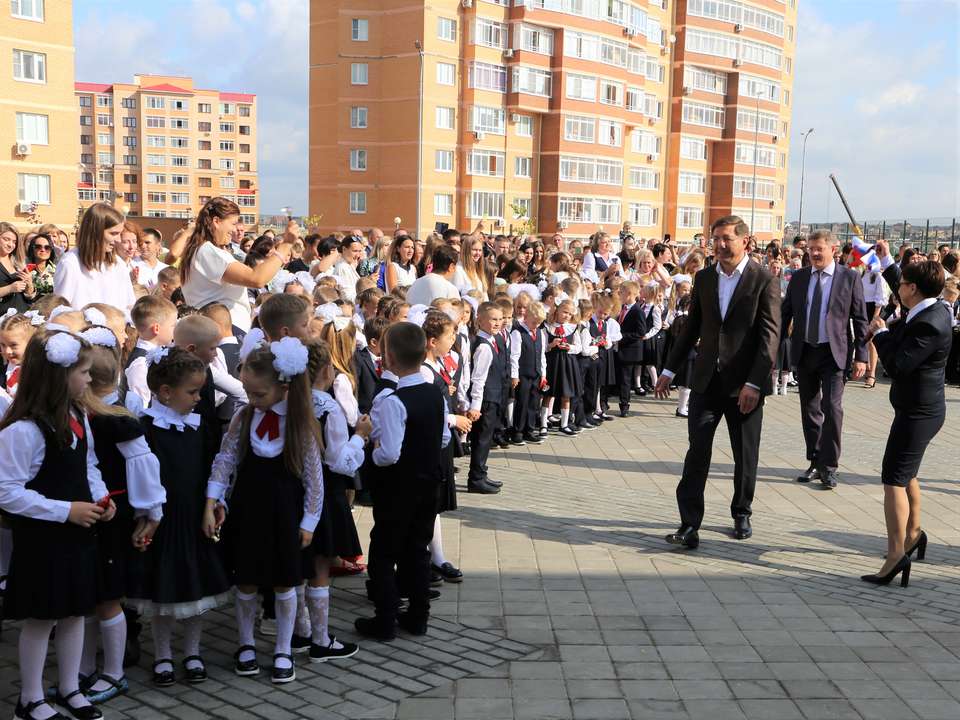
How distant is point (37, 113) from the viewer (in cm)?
4125

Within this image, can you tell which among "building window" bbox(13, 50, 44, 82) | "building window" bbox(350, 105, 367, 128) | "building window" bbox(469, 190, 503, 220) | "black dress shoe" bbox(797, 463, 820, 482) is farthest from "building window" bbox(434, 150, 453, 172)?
"black dress shoe" bbox(797, 463, 820, 482)

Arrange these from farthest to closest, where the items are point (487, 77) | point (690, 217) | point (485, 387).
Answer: point (690, 217)
point (487, 77)
point (485, 387)

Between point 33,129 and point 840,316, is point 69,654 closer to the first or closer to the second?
point 840,316

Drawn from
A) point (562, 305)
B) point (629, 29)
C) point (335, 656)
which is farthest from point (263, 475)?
point (629, 29)

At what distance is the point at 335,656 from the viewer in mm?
4871

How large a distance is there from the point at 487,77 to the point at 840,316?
171 feet

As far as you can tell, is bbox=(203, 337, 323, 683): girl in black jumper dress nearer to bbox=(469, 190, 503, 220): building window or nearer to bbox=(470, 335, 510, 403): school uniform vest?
bbox=(470, 335, 510, 403): school uniform vest

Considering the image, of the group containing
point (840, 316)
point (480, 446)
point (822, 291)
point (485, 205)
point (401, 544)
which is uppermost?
point (485, 205)

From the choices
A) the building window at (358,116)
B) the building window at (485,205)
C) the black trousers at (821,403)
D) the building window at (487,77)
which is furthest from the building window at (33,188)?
the black trousers at (821,403)

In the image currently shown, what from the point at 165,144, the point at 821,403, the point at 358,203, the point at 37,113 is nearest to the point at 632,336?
the point at 821,403

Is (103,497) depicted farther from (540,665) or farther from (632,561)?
(632,561)

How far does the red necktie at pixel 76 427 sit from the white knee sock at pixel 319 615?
1.40m

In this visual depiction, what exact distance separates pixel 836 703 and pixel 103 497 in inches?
138

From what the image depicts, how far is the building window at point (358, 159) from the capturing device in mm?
59625
